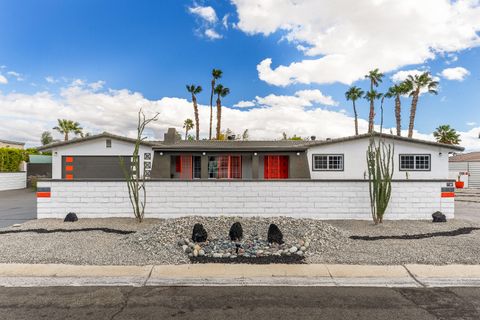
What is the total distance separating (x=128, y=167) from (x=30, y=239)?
8.93m

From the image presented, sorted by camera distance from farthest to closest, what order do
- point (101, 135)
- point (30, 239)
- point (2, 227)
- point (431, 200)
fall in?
point (101, 135) < point (431, 200) < point (2, 227) < point (30, 239)

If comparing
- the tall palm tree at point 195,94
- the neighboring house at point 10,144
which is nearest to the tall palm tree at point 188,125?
the tall palm tree at point 195,94

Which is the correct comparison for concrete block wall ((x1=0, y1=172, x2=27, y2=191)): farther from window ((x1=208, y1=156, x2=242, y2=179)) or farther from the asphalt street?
the asphalt street

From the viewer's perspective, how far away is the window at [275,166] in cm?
1870

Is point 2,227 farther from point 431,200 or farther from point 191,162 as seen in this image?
point 431,200

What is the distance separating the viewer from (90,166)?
17047 millimetres

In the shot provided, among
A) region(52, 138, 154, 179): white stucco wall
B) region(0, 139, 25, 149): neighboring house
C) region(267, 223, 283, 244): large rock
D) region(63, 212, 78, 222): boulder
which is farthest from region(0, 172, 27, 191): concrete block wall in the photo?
region(267, 223, 283, 244): large rock

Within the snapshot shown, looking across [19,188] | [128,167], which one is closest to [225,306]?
[128,167]

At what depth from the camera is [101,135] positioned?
1672cm

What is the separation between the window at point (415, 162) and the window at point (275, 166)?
7.21 metres

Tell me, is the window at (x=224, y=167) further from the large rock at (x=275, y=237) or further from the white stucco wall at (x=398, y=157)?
the large rock at (x=275, y=237)

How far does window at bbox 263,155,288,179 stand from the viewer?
1870 cm

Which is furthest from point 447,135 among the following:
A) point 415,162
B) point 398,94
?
point 415,162

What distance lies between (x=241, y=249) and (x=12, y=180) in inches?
1082
